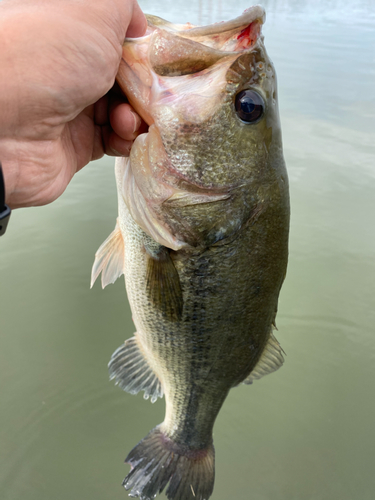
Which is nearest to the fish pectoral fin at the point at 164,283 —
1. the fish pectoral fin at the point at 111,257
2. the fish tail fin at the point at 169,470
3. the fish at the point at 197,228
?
the fish at the point at 197,228

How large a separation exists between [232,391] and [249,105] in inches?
80.0

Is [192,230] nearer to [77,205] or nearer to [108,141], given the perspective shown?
[108,141]

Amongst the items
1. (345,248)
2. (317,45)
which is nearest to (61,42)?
(345,248)

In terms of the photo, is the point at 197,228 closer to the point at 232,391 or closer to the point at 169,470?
the point at 169,470

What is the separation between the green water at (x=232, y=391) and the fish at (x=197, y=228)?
2.34ft

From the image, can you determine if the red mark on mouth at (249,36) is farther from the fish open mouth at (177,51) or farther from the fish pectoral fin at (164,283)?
the fish pectoral fin at (164,283)

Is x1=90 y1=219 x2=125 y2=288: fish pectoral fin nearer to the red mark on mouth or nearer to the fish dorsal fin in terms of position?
the fish dorsal fin

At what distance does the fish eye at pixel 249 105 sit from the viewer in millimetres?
1063

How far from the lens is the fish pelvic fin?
5.72ft

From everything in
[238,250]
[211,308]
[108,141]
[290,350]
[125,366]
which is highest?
[108,141]

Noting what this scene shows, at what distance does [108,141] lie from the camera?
4.23ft

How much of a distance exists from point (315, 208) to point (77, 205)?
231 cm

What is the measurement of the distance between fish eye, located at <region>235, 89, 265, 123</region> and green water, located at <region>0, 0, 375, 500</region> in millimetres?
1974

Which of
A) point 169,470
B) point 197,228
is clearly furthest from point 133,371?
point 197,228
